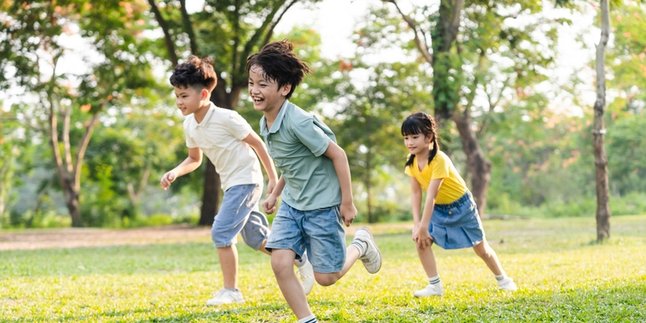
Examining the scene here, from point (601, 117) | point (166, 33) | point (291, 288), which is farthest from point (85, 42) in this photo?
point (291, 288)

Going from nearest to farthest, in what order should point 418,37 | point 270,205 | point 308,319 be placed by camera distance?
1. point 308,319
2. point 270,205
3. point 418,37

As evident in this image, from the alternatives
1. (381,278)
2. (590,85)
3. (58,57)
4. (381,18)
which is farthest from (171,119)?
(381,278)

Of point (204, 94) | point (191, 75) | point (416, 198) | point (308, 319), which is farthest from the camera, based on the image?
point (416, 198)

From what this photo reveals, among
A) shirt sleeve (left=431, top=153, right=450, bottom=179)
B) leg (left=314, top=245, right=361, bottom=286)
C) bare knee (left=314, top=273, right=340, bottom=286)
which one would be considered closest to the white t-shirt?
leg (left=314, top=245, right=361, bottom=286)

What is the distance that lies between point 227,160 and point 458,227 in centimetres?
173

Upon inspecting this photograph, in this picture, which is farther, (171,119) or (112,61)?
(171,119)

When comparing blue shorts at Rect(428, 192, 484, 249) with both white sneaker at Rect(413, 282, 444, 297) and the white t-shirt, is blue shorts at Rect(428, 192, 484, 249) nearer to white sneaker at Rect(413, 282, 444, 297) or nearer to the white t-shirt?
white sneaker at Rect(413, 282, 444, 297)

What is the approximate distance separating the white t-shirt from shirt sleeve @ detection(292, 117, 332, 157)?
1.46m

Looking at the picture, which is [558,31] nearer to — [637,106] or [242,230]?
[242,230]

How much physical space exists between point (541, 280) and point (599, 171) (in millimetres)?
5374

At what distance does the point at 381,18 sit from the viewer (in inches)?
771

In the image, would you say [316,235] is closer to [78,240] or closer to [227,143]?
[227,143]

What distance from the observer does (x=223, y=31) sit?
18.5 meters

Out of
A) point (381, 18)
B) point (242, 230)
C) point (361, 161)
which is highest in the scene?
point (381, 18)
